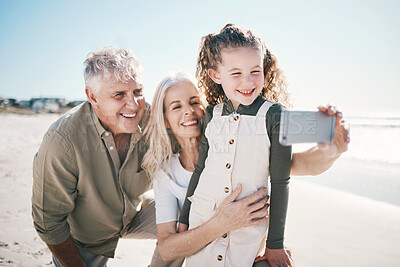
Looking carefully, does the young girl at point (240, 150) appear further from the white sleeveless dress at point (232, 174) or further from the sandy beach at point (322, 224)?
the sandy beach at point (322, 224)

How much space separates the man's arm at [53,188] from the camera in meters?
2.49

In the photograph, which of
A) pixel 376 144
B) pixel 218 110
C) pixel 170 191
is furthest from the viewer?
pixel 376 144

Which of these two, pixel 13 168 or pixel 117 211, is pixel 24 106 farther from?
pixel 117 211

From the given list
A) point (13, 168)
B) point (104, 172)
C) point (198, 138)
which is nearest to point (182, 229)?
point (198, 138)

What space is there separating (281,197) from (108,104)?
5.72 feet

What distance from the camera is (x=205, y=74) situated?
7.63 feet

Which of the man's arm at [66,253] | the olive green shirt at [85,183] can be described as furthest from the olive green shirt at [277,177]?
the man's arm at [66,253]

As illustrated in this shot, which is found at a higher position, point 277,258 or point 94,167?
point 94,167

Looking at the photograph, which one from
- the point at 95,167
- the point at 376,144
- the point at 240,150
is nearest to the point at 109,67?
the point at 95,167

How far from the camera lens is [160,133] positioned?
2.61 meters

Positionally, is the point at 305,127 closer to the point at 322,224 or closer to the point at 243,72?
the point at 243,72

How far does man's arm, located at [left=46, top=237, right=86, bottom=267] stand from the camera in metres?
2.65

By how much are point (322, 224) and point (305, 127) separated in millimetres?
3513

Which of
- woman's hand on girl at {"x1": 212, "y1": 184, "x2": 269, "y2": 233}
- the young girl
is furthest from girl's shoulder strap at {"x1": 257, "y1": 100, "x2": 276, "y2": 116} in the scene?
woman's hand on girl at {"x1": 212, "y1": 184, "x2": 269, "y2": 233}
